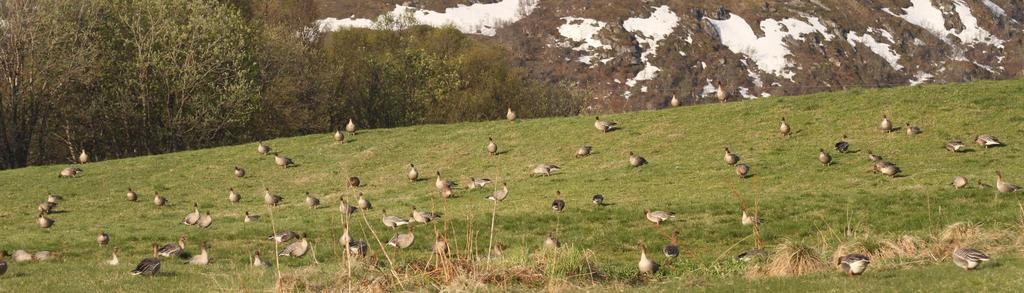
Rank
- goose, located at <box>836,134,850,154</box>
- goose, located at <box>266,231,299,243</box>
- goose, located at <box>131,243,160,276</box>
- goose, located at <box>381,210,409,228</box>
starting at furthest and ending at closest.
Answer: goose, located at <box>836,134,850,154</box>
goose, located at <box>381,210,409,228</box>
goose, located at <box>266,231,299,243</box>
goose, located at <box>131,243,160,276</box>

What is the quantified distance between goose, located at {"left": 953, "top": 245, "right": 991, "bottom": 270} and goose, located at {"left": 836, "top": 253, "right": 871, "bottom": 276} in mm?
1805

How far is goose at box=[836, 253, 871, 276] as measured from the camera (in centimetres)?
2009

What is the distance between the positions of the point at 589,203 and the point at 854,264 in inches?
734

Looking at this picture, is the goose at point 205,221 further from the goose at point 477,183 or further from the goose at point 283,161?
the goose at point 283,161

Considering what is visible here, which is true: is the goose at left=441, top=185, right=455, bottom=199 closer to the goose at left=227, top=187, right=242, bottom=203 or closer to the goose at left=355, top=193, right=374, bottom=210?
the goose at left=355, top=193, right=374, bottom=210

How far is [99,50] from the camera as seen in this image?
66.1 metres

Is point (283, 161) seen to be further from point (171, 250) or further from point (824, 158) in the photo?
point (824, 158)

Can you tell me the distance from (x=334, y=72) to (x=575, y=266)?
68.4m

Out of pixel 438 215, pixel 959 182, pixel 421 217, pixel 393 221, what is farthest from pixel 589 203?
pixel 959 182

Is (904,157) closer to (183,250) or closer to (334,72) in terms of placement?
(183,250)

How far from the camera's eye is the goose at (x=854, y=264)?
791 inches

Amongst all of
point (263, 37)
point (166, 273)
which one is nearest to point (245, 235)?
point (166, 273)

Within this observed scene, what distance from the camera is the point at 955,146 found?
1665 inches

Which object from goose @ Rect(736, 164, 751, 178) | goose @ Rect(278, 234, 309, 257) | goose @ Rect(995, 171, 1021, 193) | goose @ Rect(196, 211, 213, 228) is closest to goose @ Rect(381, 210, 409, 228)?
goose @ Rect(278, 234, 309, 257)
